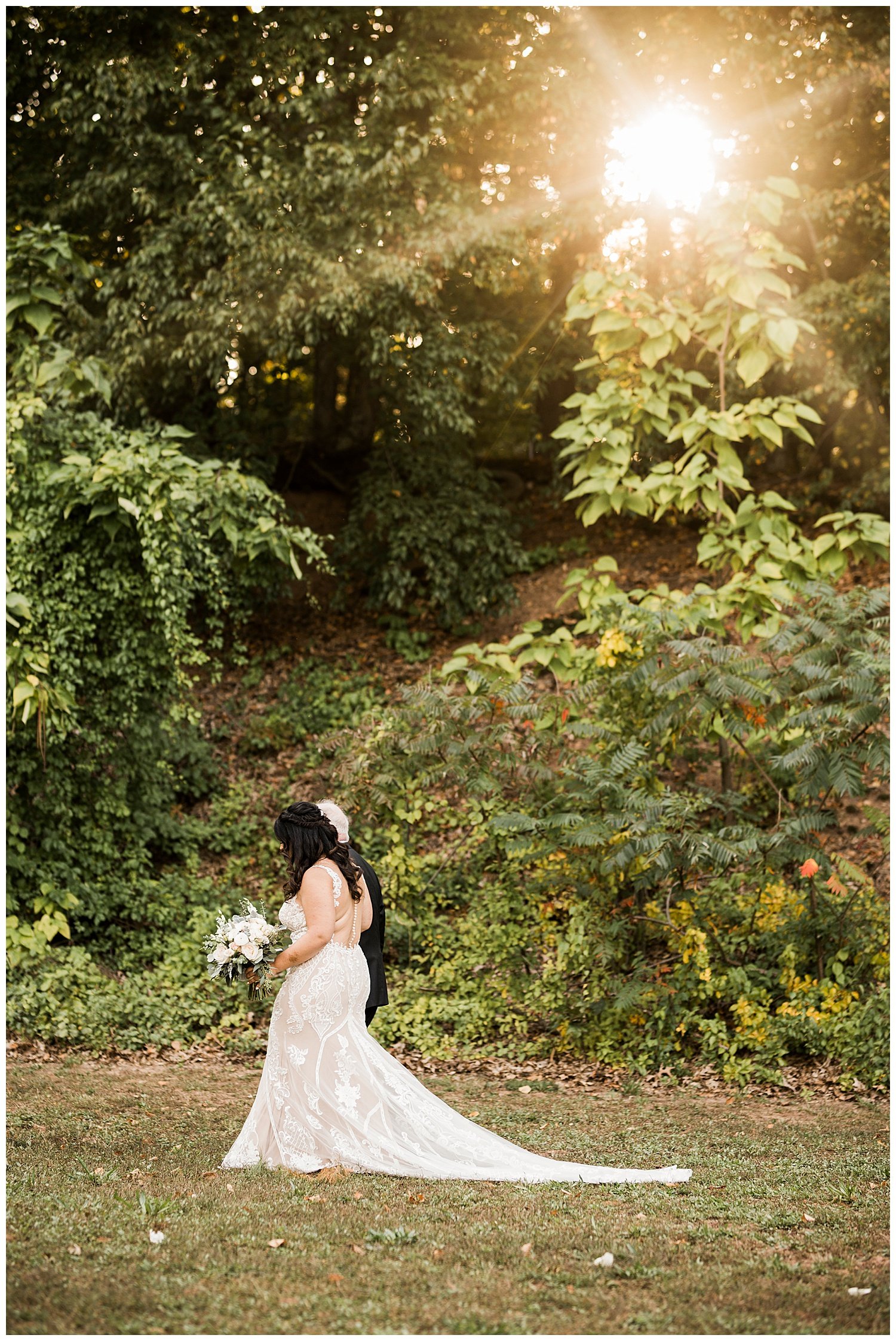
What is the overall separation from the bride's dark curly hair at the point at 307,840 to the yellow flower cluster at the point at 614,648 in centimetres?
344

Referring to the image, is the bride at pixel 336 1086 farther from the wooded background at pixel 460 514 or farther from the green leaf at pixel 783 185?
the green leaf at pixel 783 185

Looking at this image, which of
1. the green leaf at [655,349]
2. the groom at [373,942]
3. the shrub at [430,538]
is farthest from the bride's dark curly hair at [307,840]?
the shrub at [430,538]

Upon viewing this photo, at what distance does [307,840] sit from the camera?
5.53m

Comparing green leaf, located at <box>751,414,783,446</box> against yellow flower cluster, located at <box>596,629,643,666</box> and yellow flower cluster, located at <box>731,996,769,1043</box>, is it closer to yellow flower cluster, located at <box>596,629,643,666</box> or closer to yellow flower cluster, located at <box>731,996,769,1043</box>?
yellow flower cluster, located at <box>596,629,643,666</box>

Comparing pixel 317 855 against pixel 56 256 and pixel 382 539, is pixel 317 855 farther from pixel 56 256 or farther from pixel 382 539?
pixel 382 539

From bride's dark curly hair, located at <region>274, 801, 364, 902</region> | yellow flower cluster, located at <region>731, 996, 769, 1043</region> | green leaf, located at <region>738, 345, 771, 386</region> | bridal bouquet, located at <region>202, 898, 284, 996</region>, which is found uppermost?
green leaf, located at <region>738, 345, 771, 386</region>

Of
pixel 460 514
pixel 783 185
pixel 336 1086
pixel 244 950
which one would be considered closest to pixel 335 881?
pixel 244 950

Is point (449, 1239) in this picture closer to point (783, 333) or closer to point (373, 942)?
point (373, 942)

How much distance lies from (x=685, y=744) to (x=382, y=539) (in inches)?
257

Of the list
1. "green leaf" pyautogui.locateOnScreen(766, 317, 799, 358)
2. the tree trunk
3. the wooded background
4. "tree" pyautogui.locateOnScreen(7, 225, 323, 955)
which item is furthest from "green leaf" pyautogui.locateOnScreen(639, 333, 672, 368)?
the tree trunk

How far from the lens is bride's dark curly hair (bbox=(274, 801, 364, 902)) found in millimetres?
5535

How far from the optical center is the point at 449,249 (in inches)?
Answer: 479

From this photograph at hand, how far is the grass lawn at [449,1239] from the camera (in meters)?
3.39

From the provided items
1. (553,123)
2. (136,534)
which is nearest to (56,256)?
(136,534)
